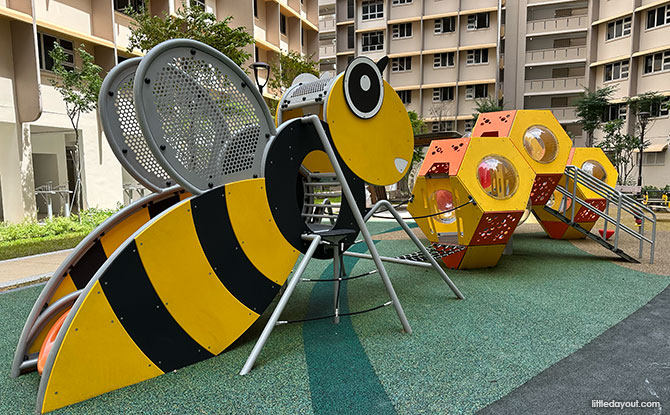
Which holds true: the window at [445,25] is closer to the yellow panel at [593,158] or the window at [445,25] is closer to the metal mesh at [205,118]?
the yellow panel at [593,158]

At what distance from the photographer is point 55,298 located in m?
3.40

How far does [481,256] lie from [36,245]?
8.58m

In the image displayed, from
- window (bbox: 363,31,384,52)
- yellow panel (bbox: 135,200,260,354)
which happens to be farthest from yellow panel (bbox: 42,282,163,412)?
window (bbox: 363,31,384,52)

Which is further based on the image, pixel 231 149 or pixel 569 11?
pixel 569 11

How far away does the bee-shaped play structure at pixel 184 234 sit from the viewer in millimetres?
2871

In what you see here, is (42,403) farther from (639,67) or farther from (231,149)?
(639,67)

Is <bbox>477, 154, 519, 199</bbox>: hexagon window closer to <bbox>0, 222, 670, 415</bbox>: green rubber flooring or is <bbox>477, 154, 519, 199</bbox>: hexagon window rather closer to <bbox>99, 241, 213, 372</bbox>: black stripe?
<bbox>0, 222, 670, 415</bbox>: green rubber flooring

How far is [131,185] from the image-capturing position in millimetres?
16188

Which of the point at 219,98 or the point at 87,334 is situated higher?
the point at 219,98

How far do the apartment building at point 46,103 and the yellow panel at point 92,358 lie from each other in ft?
38.2

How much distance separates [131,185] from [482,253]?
1385 cm

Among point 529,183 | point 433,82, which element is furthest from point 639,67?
point 529,183

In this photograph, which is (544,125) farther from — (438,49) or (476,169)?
(438,49)

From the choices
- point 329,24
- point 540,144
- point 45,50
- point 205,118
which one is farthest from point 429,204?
point 329,24
